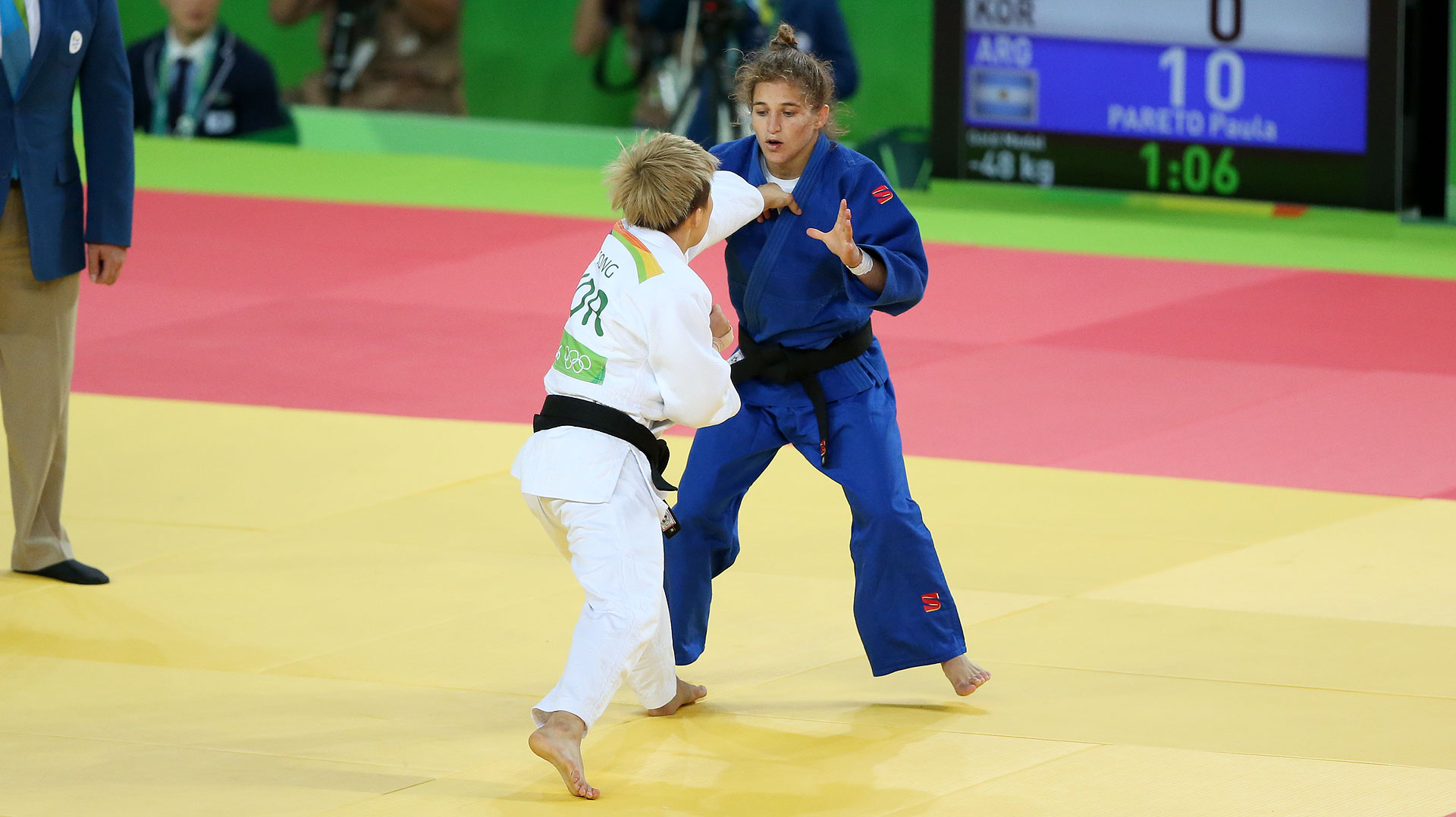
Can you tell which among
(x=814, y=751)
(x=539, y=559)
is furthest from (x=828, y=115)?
(x=539, y=559)

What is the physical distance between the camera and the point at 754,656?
17.4 feet

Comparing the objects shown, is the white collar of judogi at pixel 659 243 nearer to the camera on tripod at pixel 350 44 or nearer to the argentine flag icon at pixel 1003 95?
the argentine flag icon at pixel 1003 95

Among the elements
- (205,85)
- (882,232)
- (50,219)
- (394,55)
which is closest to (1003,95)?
(394,55)

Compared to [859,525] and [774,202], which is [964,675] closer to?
[859,525]

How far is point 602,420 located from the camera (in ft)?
14.2

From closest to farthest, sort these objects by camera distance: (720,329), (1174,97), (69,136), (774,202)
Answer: (720,329) → (774,202) → (69,136) → (1174,97)

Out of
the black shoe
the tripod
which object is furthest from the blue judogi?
the tripod

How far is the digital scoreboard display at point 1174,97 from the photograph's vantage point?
37.8ft

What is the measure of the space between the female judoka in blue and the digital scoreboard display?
7.40 meters

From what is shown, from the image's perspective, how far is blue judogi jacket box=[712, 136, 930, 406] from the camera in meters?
4.80

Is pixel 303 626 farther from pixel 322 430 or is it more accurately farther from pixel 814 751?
pixel 322 430

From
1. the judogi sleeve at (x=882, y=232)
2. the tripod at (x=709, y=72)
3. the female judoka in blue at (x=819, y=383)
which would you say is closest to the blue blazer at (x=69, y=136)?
the female judoka in blue at (x=819, y=383)

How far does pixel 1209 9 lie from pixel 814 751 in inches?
327

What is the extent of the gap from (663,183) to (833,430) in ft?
2.80
